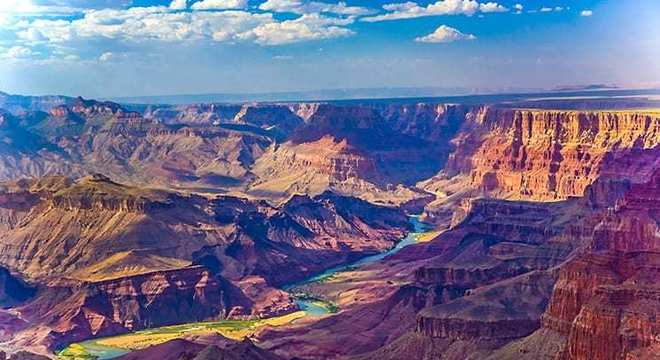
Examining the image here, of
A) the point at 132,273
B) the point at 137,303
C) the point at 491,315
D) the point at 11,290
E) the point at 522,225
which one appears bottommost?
the point at 137,303

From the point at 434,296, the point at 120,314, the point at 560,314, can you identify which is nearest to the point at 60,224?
the point at 120,314

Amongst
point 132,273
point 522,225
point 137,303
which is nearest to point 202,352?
point 137,303

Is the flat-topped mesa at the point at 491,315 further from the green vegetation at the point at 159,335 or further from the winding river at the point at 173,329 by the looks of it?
the winding river at the point at 173,329

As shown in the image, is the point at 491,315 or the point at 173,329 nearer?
the point at 491,315

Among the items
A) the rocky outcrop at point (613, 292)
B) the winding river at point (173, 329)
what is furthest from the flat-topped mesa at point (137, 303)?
the rocky outcrop at point (613, 292)

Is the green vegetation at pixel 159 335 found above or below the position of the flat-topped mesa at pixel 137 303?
below

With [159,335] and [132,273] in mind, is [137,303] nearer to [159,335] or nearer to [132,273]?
[132,273]

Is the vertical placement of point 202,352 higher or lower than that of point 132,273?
higher

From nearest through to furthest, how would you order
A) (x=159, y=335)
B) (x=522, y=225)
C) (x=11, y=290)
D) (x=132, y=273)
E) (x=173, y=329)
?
(x=159, y=335)
(x=173, y=329)
(x=132, y=273)
(x=11, y=290)
(x=522, y=225)

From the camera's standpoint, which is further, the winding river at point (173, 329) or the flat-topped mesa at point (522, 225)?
the flat-topped mesa at point (522, 225)

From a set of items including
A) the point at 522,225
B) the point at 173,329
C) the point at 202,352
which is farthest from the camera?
the point at 522,225

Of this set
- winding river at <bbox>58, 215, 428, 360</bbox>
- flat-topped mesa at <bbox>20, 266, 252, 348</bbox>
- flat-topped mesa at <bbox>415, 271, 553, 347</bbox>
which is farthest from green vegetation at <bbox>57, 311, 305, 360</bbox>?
A: flat-topped mesa at <bbox>415, 271, 553, 347</bbox>
